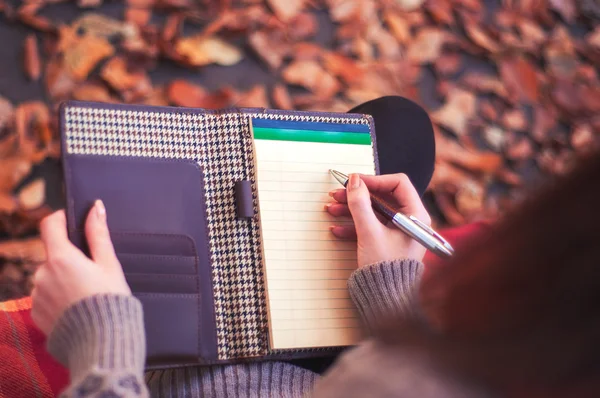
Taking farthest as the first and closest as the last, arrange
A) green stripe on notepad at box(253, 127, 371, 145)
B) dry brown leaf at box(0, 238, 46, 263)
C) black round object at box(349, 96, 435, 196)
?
dry brown leaf at box(0, 238, 46, 263), black round object at box(349, 96, 435, 196), green stripe on notepad at box(253, 127, 371, 145)

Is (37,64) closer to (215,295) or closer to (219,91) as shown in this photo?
(219,91)

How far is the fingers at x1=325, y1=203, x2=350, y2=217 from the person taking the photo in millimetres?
793

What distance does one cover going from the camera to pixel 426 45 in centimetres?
165

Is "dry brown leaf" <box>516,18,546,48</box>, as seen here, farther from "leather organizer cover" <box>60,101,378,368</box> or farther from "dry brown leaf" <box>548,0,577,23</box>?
"leather organizer cover" <box>60,101,378,368</box>

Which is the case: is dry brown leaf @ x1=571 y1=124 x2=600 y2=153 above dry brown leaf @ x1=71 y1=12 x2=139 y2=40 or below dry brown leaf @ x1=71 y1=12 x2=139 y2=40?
below

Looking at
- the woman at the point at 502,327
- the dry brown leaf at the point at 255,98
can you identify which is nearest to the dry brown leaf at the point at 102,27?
the dry brown leaf at the point at 255,98

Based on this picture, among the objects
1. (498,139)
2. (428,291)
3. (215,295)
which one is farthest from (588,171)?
(498,139)

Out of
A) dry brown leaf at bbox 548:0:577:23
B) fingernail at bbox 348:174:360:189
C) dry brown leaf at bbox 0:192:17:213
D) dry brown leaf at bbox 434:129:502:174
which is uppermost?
dry brown leaf at bbox 548:0:577:23

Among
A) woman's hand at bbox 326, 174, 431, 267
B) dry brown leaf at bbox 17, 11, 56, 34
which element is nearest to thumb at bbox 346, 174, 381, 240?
woman's hand at bbox 326, 174, 431, 267

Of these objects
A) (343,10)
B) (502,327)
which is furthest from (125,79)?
(502,327)

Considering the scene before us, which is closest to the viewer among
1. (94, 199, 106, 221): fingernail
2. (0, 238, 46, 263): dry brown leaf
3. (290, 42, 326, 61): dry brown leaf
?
(94, 199, 106, 221): fingernail

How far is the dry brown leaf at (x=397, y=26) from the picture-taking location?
5.37 feet

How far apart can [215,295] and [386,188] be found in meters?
0.25

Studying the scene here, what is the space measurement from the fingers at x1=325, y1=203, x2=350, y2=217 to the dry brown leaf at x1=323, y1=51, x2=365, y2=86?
2.57ft
